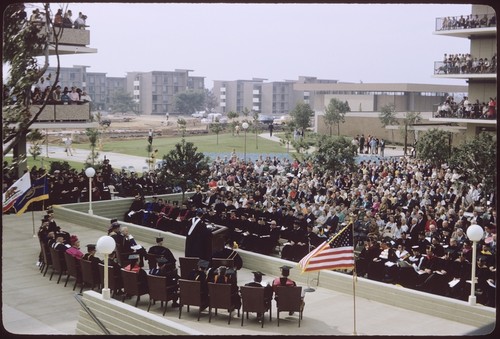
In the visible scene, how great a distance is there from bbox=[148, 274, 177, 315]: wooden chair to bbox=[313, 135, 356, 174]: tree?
18.7 metres

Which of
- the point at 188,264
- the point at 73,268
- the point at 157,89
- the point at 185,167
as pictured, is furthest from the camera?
the point at 157,89

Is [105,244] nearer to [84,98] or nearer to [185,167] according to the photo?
[185,167]

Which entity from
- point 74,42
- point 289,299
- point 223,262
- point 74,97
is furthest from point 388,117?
point 289,299

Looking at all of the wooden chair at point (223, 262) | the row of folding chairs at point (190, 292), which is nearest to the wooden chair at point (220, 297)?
the row of folding chairs at point (190, 292)

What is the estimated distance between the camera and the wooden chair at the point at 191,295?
42.0ft

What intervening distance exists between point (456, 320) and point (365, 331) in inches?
73.0

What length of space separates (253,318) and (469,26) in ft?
98.0

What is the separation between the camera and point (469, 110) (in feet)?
121

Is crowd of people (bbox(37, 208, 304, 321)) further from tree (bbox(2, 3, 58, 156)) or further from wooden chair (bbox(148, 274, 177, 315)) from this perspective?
tree (bbox(2, 3, 58, 156))

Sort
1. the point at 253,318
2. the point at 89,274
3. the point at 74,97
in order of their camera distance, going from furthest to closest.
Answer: the point at 74,97, the point at 89,274, the point at 253,318

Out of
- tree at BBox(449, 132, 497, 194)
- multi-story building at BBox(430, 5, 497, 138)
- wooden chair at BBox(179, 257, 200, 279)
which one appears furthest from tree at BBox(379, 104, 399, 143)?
wooden chair at BBox(179, 257, 200, 279)

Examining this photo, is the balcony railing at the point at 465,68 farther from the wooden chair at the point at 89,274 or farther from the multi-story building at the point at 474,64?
the wooden chair at the point at 89,274

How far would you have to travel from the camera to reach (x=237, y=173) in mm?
33500

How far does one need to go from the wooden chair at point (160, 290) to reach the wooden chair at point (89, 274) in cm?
178
